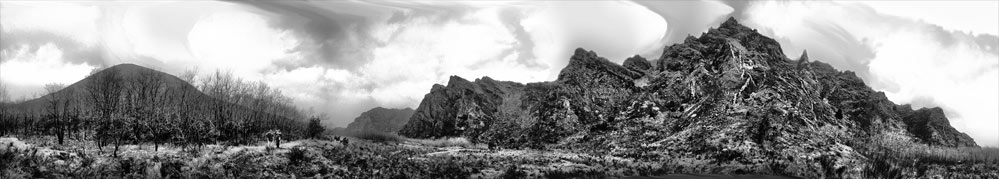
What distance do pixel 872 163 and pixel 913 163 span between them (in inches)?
491

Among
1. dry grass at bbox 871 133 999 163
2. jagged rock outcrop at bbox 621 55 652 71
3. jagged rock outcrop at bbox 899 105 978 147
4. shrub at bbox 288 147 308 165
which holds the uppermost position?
jagged rock outcrop at bbox 621 55 652 71

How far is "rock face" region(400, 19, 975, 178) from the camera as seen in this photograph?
7676cm

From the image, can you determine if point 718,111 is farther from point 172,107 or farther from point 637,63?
point 172,107

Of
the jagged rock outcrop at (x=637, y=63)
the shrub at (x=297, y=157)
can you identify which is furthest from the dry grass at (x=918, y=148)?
the shrub at (x=297, y=157)

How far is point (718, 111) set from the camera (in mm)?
90125

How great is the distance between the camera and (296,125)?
140 m

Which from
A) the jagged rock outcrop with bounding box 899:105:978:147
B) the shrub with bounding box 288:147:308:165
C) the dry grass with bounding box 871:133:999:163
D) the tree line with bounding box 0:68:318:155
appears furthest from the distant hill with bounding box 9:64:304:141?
the jagged rock outcrop with bounding box 899:105:978:147

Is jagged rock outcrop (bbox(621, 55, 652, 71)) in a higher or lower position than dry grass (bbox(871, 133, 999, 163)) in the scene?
higher

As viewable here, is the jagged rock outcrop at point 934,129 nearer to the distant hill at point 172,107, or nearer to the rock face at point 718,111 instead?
the rock face at point 718,111

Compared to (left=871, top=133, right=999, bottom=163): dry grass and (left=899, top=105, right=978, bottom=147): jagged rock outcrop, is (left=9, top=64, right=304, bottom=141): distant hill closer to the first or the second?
(left=871, top=133, right=999, bottom=163): dry grass

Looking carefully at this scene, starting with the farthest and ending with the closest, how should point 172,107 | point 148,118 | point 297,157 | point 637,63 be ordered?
point 637,63, point 172,107, point 148,118, point 297,157

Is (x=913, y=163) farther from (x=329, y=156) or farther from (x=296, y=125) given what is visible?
(x=296, y=125)

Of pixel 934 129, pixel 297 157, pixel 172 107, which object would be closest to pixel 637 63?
pixel 934 129

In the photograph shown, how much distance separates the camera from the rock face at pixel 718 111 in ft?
252
